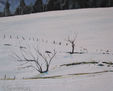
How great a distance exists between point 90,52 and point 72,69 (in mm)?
238

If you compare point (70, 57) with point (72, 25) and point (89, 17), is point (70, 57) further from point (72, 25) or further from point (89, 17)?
point (89, 17)

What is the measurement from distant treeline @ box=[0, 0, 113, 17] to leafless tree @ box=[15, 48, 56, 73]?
0.42m

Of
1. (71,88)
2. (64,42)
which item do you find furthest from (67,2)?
(71,88)

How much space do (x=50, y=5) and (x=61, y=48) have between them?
45 centimetres

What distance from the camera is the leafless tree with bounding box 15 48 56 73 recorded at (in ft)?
4.24

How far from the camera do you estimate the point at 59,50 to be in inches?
53.1

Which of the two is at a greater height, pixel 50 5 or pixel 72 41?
pixel 50 5

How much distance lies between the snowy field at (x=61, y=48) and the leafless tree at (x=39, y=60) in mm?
28

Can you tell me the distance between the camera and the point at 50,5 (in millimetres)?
1432
